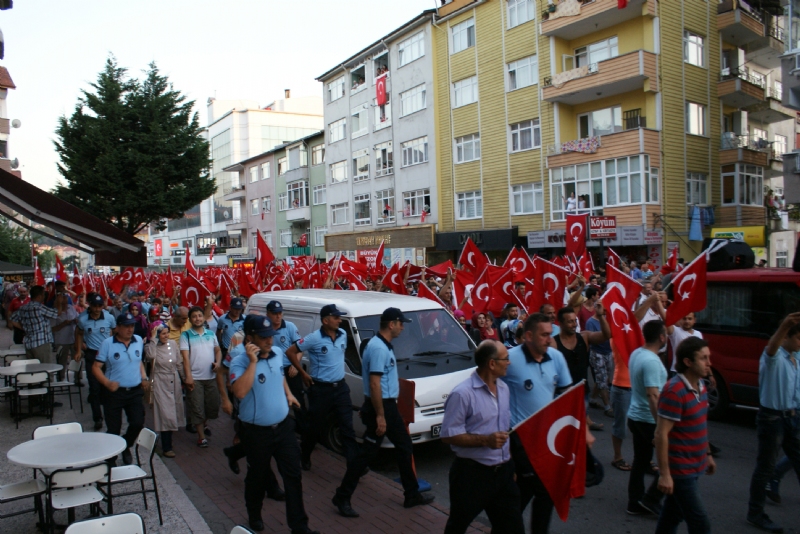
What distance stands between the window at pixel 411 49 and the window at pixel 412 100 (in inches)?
65.5

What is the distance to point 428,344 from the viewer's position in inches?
307

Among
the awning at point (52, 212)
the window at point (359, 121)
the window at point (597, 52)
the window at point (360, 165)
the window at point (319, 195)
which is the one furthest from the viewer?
the window at point (319, 195)

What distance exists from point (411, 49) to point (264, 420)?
33.1 meters

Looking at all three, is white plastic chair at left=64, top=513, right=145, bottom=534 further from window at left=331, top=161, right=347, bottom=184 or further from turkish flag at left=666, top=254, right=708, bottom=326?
window at left=331, top=161, right=347, bottom=184

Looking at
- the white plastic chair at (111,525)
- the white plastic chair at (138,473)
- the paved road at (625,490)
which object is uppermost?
the white plastic chair at (111,525)

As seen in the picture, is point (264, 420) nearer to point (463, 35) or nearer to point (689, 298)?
point (689, 298)

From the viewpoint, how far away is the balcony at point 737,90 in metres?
26.6

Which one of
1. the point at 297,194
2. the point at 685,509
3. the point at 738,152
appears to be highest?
the point at 297,194

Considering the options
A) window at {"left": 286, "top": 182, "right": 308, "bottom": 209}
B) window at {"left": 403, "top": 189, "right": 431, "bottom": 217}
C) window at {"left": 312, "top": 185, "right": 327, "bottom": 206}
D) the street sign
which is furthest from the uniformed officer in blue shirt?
window at {"left": 286, "top": 182, "right": 308, "bottom": 209}

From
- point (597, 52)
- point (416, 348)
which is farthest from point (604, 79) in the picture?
point (416, 348)

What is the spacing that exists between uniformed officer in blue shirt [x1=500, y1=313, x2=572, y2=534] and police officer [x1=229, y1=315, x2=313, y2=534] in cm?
178

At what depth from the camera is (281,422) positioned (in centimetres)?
518

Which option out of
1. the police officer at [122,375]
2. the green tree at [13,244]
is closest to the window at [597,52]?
the police officer at [122,375]

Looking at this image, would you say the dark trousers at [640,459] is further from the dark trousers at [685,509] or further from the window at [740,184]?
the window at [740,184]
